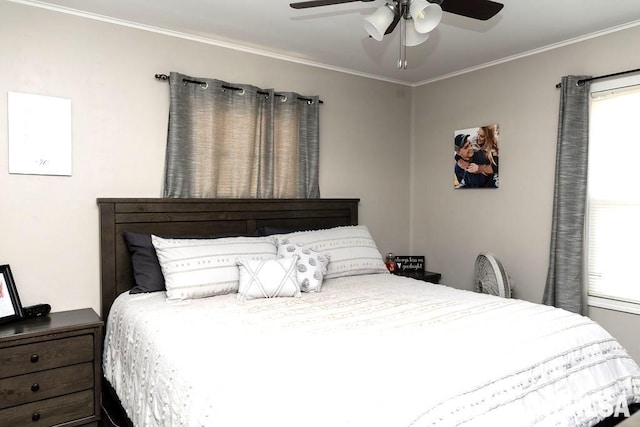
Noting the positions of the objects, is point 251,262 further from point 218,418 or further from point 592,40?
point 592,40

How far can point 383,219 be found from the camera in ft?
14.0

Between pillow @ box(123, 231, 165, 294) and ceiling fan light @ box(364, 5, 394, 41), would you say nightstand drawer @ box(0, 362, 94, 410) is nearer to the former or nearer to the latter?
pillow @ box(123, 231, 165, 294)

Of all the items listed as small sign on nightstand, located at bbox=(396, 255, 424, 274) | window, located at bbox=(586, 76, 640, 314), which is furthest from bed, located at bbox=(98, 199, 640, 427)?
window, located at bbox=(586, 76, 640, 314)

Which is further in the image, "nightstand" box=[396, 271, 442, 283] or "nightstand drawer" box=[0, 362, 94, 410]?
"nightstand" box=[396, 271, 442, 283]

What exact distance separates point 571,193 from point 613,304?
2.68ft

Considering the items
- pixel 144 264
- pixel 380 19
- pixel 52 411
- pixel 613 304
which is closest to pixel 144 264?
pixel 144 264

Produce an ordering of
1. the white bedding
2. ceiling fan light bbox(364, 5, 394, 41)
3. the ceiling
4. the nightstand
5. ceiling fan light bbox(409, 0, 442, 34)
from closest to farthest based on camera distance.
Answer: the white bedding < ceiling fan light bbox(409, 0, 442, 34) < ceiling fan light bbox(364, 5, 394, 41) < the ceiling < the nightstand

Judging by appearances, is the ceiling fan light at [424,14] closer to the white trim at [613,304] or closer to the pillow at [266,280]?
the pillow at [266,280]

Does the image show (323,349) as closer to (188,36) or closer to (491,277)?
(491,277)

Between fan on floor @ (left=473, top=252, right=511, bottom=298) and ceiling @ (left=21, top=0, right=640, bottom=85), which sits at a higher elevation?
ceiling @ (left=21, top=0, right=640, bottom=85)

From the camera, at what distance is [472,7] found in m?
2.06

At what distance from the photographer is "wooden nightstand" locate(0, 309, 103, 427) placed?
2180 mm

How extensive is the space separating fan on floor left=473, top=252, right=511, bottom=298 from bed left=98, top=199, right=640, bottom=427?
2.15 feet

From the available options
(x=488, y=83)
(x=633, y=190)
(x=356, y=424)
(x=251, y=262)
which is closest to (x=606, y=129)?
(x=633, y=190)
